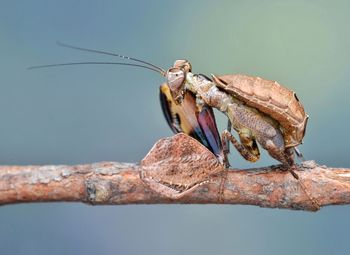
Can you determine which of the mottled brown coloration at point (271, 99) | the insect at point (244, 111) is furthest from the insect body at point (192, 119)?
the mottled brown coloration at point (271, 99)

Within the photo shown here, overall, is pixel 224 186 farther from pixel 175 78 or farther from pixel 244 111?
pixel 175 78

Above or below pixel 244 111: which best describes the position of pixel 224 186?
below

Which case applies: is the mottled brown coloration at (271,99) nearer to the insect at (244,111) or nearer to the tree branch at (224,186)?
the insect at (244,111)

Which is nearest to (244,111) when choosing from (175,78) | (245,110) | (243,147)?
(245,110)

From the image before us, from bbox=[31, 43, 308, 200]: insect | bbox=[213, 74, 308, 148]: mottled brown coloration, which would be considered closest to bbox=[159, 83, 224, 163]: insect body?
bbox=[31, 43, 308, 200]: insect

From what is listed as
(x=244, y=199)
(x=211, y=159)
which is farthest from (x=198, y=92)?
(x=244, y=199)

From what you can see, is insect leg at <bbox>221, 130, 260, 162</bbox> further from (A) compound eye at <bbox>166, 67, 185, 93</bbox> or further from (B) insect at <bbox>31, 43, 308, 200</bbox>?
(A) compound eye at <bbox>166, 67, 185, 93</bbox>

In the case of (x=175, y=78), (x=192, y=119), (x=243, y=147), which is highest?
(x=175, y=78)
